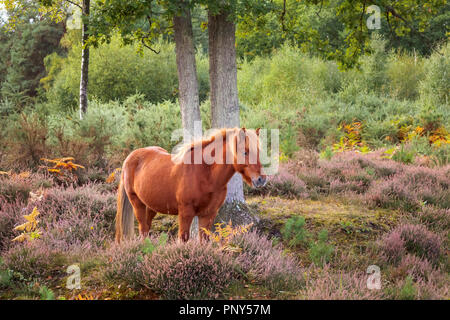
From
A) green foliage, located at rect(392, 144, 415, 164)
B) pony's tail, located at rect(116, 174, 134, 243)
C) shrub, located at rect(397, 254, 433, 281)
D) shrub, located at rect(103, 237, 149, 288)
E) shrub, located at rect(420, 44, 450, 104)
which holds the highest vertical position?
shrub, located at rect(420, 44, 450, 104)

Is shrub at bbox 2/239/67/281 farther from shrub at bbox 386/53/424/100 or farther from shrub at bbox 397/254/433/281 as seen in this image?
shrub at bbox 386/53/424/100

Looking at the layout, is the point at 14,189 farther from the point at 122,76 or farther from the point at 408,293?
the point at 122,76

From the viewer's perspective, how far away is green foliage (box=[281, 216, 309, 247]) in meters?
5.50

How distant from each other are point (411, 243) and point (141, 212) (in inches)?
146

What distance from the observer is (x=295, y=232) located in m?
5.75

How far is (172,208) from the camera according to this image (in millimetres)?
4051

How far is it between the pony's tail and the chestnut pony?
0.18 meters

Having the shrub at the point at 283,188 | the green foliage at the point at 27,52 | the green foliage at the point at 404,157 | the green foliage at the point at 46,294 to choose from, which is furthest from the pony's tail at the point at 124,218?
the green foliage at the point at 27,52

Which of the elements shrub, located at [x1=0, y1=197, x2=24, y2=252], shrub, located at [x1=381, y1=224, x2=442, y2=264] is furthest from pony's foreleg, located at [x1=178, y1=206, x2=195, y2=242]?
shrub, located at [x1=381, y1=224, x2=442, y2=264]

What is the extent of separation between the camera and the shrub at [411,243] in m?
5.29

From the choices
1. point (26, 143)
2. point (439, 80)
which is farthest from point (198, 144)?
point (439, 80)

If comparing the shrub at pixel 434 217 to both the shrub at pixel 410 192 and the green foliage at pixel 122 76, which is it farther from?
the green foliage at pixel 122 76

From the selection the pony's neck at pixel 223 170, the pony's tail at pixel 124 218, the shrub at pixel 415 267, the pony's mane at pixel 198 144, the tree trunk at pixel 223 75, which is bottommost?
the shrub at pixel 415 267

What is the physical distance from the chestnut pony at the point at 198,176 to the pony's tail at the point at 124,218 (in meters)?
0.18
